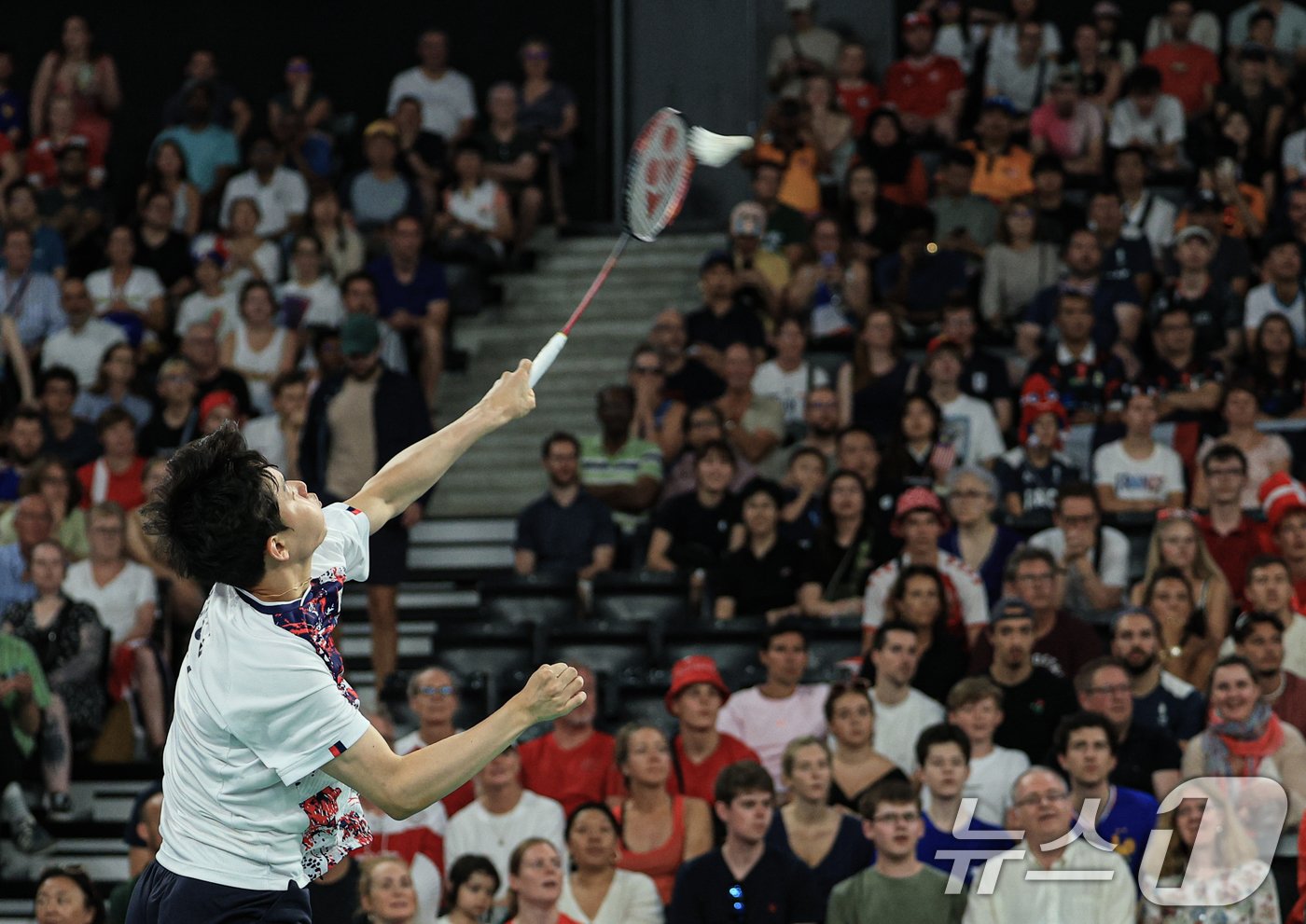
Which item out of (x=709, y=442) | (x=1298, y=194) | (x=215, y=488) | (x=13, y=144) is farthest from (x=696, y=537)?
(x=13, y=144)

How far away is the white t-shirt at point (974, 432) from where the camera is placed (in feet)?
37.2

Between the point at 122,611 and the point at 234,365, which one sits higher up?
the point at 234,365

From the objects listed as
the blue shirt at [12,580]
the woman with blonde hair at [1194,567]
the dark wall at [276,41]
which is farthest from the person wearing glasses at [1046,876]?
the dark wall at [276,41]

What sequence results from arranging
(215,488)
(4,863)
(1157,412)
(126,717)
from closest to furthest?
(215,488) → (4,863) → (126,717) → (1157,412)

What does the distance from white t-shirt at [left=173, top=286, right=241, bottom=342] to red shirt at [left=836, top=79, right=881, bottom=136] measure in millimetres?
4706

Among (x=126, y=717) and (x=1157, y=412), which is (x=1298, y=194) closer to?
(x=1157, y=412)

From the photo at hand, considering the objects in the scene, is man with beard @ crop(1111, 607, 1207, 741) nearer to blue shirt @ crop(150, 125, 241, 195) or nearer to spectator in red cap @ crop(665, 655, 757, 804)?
spectator in red cap @ crop(665, 655, 757, 804)

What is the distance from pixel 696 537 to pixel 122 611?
3.09 metres

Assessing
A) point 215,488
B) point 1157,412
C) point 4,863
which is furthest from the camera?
Result: point 1157,412

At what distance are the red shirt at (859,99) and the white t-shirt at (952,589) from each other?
573cm

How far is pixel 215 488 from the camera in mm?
4340

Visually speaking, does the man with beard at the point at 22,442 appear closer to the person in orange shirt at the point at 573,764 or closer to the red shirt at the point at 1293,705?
the person in orange shirt at the point at 573,764

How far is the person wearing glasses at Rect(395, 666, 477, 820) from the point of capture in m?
9.18

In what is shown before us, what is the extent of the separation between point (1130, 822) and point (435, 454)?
411 cm
